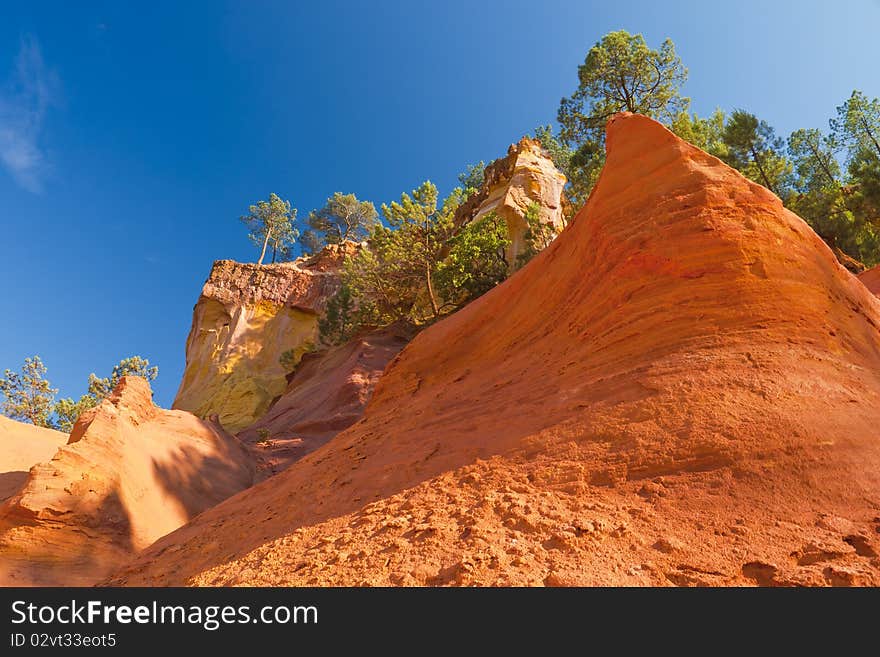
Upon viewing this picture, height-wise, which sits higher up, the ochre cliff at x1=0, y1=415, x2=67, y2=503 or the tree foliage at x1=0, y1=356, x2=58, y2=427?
the tree foliage at x1=0, y1=356, x2=58, y2=427

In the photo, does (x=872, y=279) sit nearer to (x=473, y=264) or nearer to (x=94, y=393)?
(x=473, y=264)

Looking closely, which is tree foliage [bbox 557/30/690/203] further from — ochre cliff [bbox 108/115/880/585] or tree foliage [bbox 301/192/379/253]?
tree foliage [bbox 301/192/379/253]

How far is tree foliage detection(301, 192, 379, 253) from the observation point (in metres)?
49.4

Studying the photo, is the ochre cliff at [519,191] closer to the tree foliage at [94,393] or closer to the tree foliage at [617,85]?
the tree foliage at [617,85]

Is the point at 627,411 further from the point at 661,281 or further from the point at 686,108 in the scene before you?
the point at 686,108

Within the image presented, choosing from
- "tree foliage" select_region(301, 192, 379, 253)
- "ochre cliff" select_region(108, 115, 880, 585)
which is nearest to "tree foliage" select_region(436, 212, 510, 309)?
"ochre cliff" select_region(108, 115, 880, 585)

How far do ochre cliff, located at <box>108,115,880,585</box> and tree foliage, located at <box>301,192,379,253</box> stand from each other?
145 feet

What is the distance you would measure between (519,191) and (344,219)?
26311mm

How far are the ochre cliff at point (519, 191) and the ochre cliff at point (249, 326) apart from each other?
570 inches

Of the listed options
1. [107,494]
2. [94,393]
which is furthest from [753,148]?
[94,393]

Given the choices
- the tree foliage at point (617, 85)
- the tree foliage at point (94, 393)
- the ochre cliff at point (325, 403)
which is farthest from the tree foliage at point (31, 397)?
the tree foliage at point (617, 85)

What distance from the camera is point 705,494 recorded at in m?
3.68

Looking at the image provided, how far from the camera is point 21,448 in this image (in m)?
13.5

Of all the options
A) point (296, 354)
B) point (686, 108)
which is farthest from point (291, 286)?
point (686, 108)
